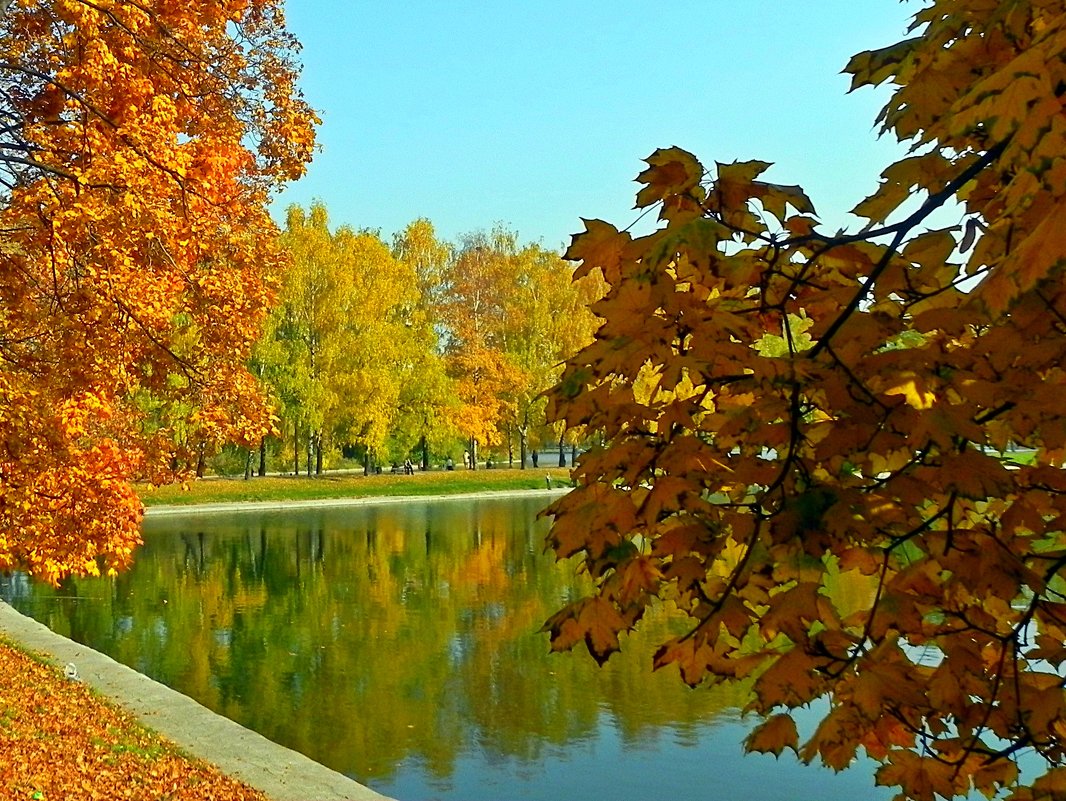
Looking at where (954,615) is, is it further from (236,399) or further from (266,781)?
(236,399)

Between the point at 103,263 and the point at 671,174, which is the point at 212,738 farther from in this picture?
the point at 671,174

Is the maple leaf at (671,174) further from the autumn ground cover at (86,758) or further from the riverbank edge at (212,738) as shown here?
the riverbank edge at (212,738)

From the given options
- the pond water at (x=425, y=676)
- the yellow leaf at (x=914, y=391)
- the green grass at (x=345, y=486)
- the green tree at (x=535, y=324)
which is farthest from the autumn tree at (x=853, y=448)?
the green tree at (x=535, y=324)

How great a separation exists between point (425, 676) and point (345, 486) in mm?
32211

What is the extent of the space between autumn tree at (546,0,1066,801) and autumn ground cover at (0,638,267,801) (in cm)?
564

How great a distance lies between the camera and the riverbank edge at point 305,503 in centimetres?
3678

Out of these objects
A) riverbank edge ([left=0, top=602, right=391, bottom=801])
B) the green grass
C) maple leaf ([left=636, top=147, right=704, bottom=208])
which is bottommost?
riverbank edge ([left=0, top=602, right=391, bottom=801])

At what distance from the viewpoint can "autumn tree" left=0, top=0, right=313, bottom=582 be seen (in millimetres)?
6934

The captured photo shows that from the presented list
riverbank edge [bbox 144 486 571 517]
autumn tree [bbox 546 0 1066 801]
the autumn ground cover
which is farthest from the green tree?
autumn tree [bbox 546 0 1066 801]

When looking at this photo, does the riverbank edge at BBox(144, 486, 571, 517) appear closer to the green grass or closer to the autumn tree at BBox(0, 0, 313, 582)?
the green grass

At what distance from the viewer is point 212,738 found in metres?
8.88

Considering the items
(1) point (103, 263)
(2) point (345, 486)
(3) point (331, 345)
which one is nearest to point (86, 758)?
(1) point (103, 263)

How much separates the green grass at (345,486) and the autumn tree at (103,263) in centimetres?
2954

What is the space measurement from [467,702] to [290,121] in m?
6.36
